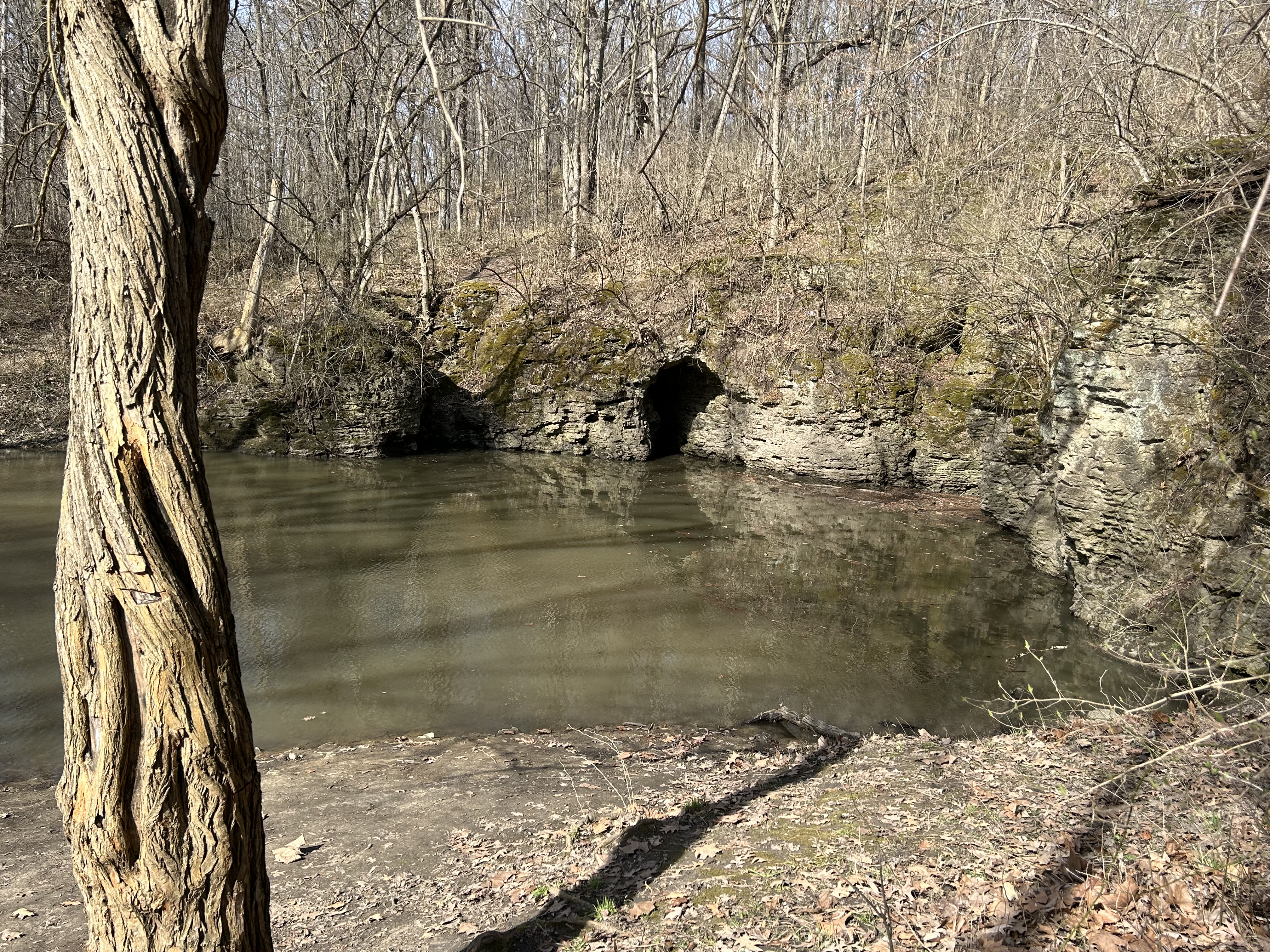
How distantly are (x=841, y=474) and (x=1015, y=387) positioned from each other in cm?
402

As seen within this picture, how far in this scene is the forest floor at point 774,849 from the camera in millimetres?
3180

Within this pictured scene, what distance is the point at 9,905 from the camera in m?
3.97

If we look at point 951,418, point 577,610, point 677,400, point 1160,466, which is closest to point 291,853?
point 577,610

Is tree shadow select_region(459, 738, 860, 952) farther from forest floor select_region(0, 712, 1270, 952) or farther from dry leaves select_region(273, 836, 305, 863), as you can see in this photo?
dry leaves select_region(273, 836, 305, 863)

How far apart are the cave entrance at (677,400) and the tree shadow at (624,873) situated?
13641 mm

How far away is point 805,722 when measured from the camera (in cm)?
665

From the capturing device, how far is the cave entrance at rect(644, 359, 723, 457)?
18469 millimetres

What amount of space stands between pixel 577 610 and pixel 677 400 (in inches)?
429

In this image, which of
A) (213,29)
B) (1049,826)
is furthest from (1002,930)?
(213,29)

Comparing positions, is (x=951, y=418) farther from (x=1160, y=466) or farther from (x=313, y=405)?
(x=313, y=405)

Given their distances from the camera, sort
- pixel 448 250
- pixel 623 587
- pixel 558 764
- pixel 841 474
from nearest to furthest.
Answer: pixel 558 764 → pixel 623 587 → pixel 841 474 → pixel 448 250

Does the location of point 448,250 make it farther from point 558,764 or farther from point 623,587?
point 558,764

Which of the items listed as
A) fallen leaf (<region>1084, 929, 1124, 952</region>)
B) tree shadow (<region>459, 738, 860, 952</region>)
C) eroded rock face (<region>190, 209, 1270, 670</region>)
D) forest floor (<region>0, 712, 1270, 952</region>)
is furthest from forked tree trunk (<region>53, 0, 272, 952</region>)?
eroded rock face (<region>190, 209, 1270, 670</region>)

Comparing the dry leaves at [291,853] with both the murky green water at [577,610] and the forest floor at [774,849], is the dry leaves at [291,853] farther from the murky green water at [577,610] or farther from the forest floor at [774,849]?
the murky green water at [577,610]
